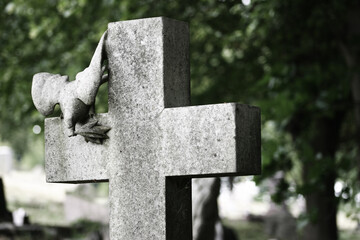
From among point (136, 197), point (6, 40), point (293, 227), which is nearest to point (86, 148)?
point (136, 197)

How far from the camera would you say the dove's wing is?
3.95 m

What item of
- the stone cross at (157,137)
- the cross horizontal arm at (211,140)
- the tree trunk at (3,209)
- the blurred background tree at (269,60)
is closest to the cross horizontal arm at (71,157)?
the stone cross at (157,137)

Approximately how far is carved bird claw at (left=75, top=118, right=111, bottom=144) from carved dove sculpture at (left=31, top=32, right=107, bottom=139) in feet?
0.15

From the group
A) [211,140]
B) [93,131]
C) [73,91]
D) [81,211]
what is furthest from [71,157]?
[81,211]

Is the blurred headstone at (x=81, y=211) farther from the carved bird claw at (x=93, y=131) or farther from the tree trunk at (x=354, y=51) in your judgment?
the carved bird claw at (x=93, y=131)

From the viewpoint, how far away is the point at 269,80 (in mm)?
8922

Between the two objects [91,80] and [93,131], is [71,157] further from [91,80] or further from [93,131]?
[91,80]

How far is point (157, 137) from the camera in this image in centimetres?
394

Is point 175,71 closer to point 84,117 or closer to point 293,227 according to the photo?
point 84,117

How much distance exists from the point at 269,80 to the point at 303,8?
1.57 metres

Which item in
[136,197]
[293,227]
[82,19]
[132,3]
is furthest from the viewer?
[293,227]

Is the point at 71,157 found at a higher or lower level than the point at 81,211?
higher

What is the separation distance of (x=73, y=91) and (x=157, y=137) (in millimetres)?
526

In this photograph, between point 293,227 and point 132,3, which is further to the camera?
point 293,227
